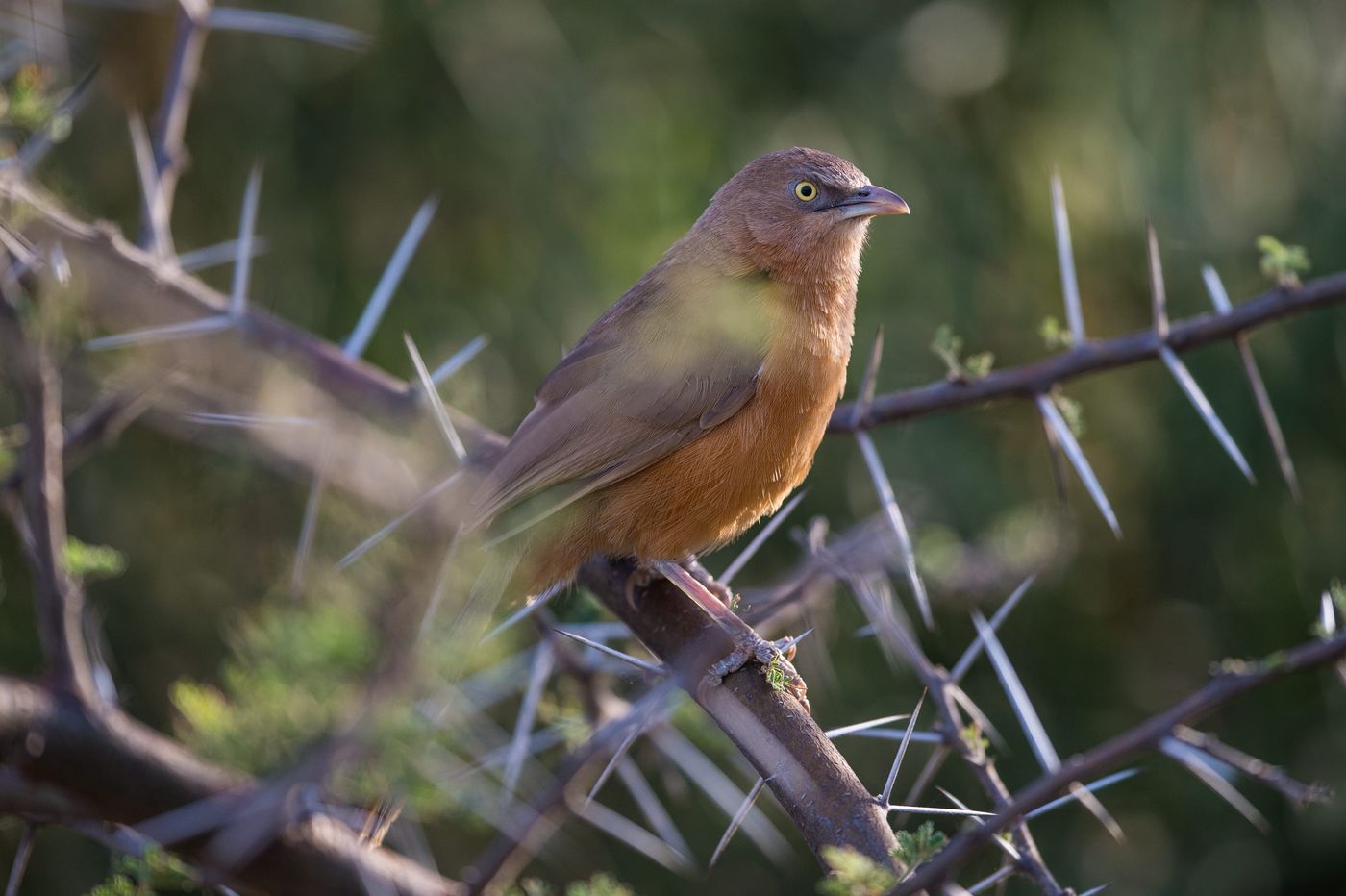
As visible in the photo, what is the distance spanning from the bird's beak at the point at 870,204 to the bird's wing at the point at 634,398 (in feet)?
1.37

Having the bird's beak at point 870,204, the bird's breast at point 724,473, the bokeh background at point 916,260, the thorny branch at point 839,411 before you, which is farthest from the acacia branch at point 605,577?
the bokeh background at point 916,260

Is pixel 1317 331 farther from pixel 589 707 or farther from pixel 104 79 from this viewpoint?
pixel 104 79

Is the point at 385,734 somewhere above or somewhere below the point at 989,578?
above

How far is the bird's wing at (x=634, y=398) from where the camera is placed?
3.56 meters

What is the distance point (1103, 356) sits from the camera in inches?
123

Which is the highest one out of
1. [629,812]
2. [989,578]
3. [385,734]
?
[385,734]

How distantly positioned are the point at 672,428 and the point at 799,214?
34.5 inches

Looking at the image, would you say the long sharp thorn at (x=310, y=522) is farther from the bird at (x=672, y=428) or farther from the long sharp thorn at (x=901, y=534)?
the long sharp thorn at (x=901, y=534)

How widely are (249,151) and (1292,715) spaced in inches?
206

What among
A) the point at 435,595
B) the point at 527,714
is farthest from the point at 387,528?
the point at 527,714

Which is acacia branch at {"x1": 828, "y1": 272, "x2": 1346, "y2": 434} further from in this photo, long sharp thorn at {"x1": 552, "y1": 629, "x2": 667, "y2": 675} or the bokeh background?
the bokeh background

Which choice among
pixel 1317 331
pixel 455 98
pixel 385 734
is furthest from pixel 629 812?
pixel 385 734

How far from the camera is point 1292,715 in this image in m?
5.81

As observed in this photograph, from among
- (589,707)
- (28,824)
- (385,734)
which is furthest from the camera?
(589,707)
